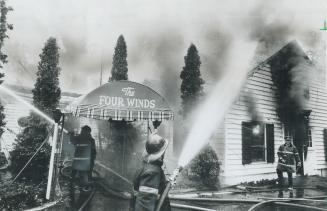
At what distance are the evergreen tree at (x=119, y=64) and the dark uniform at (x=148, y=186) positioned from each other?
42.3 feet

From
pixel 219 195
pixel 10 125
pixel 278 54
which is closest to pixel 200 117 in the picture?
pixel 219 195

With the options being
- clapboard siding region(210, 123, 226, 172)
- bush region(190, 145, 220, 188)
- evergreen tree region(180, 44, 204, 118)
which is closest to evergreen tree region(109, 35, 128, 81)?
evergreen tree region(180, 44, 204, 118)

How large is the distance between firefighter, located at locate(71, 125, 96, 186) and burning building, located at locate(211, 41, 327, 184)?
4888 mm

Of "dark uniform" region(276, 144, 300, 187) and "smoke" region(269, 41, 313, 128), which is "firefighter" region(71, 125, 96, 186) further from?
"smoke" region(269, 41, 313, 128)

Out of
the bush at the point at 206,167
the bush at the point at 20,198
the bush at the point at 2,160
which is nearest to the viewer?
the bush at the point at 20,198

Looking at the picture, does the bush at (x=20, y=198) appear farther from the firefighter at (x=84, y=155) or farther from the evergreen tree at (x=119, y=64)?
the evergreen tree at (x=119, y=64)

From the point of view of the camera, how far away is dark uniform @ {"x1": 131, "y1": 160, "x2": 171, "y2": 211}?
3189 millimetres

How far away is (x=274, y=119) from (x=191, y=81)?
4070 mm

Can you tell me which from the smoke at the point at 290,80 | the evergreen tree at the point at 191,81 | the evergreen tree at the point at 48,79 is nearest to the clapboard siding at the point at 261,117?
the smoke at the point at 290,80

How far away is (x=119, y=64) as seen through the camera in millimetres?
16109

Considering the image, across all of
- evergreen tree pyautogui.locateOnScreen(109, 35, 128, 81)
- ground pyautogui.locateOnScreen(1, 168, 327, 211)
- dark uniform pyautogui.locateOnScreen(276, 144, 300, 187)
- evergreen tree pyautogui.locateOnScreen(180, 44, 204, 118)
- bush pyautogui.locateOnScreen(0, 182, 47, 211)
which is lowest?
ground pyautogui.locateOnScreen(1, 168, 327, 211)

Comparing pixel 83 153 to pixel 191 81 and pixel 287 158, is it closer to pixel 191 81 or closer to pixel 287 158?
pixel 191 81

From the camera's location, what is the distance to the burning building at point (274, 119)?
36.7 ft

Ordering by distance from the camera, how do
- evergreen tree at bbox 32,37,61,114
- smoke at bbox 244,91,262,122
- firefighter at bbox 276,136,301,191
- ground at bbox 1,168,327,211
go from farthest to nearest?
evergreen tree at bbox 32,37,61,114
smoke at bbox 244,91,262,122
firefighter at bbox 276,136,301,191
ground at bbox 1,168,327,211
